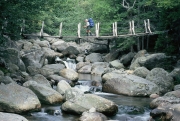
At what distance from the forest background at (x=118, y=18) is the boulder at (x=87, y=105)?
3205 mm

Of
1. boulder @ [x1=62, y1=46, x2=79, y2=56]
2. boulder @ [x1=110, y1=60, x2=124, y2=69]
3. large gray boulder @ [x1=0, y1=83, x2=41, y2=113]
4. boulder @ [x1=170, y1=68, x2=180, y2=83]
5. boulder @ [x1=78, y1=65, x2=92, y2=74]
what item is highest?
boulder @ [x1=62, y1=46, x2=79, y2=56]

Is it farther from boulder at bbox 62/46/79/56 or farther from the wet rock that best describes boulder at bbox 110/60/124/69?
the wet rock

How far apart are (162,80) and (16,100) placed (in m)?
6.57

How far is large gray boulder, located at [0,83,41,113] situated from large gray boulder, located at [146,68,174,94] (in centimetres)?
561

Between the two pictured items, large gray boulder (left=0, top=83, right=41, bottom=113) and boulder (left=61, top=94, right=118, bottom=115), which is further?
boulder (left=61, top=94, right=118, bottom=115)

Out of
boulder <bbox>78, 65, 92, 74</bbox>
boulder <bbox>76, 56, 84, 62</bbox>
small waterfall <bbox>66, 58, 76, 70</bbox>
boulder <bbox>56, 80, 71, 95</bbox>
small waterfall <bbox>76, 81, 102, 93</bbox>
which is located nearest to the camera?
boulder <bbox>56, 80, 71, 95</bbox>

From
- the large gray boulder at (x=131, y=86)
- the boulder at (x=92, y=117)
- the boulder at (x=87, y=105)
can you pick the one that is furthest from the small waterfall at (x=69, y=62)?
the boulder at (x=92, y=117)

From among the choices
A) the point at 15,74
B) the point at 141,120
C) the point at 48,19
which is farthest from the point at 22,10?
the point at 48,19

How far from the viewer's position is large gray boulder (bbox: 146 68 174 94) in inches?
428

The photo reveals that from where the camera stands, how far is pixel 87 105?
729cm

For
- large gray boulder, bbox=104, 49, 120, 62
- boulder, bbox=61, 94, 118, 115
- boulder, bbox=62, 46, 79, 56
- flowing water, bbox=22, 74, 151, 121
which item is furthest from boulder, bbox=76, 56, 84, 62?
boulder, bbox=61, 94, 118, 115

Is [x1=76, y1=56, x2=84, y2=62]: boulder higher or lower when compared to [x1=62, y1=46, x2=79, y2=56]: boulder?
lower

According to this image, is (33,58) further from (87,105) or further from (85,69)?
(87,105)

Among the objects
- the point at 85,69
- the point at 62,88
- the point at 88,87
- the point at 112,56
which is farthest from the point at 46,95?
the point at 112,56
